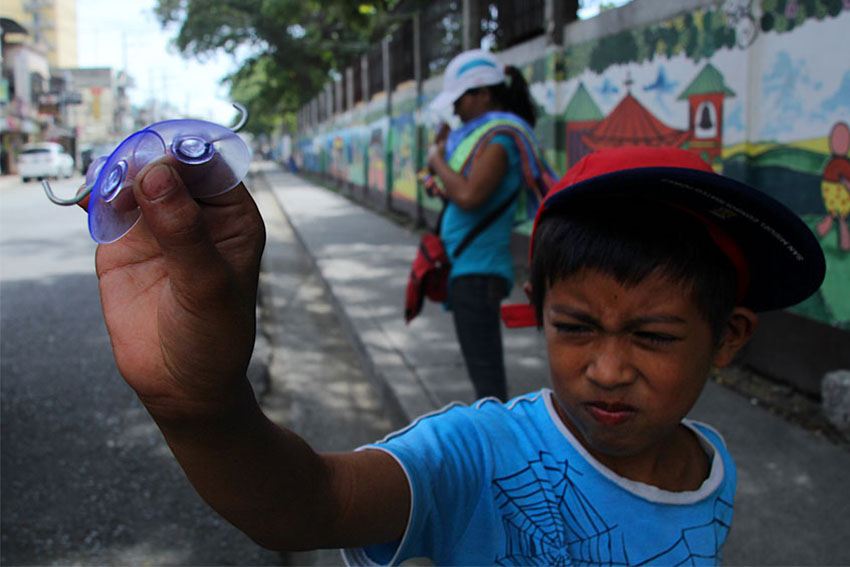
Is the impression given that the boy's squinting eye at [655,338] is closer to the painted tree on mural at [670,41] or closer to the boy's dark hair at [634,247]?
A: the boy's dark hair at [634,247]

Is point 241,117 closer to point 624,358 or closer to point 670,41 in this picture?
point 624,358

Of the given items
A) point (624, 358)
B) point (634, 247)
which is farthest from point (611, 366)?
point (634, 247)

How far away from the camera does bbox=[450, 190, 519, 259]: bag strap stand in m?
3.21

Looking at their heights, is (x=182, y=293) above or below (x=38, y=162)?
below

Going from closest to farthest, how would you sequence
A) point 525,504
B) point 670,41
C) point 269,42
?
point 525,504
point 670,41
point 269,42

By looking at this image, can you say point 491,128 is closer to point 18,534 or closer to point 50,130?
point 18,534

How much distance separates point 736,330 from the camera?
4.85 ft

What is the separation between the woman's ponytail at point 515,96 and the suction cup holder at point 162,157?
2.67 m

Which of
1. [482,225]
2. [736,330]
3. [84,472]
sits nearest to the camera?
[736,330]

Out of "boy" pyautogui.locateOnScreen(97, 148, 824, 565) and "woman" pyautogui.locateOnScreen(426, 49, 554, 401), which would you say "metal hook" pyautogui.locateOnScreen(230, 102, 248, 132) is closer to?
"boy" pyautogui.locateOnScreen(97, 148, 824, 565)

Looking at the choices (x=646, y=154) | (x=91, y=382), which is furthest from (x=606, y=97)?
(x=646, y=154)

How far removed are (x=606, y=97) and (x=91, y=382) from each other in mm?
4353

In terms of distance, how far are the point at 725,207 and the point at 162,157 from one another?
904mm

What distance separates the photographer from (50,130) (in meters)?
57.4
